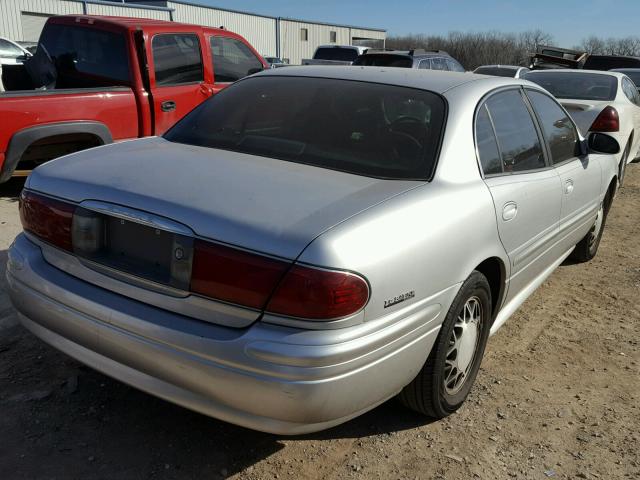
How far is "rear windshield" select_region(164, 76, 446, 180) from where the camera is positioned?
2867 millimetres

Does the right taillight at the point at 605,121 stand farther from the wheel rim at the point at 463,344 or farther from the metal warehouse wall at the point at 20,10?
the metal warehouse wall at the point at 20,10

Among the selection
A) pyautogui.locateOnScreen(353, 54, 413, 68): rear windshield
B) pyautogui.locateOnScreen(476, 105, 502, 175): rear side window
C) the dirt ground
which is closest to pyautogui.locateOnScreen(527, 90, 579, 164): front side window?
pyautogui.locateOnScreen(476, 105, 502, 175): rear side window

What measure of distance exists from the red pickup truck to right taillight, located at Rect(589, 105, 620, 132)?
4488 millimetres

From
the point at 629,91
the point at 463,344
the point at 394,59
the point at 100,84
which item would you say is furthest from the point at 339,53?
the point at 463,344

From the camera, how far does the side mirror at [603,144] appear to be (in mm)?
4449

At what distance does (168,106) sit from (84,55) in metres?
1.08

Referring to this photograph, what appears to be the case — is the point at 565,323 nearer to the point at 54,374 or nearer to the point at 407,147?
the point at 407,147

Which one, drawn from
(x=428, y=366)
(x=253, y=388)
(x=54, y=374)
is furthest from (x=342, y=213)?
(x=54, y=374)

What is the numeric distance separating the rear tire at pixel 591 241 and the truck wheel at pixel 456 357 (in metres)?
2.56

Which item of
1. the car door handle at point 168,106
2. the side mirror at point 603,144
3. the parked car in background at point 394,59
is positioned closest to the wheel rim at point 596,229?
the side mirror at point 603,144

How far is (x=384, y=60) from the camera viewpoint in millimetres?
12641

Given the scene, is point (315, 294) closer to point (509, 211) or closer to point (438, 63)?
point (509, 211)

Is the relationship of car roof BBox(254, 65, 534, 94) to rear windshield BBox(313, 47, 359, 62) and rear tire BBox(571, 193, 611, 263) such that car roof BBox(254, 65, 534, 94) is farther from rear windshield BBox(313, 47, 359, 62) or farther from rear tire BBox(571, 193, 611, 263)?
rear windshield BBox(313, 47, 359, 62)

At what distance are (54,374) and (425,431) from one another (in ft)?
6.18
